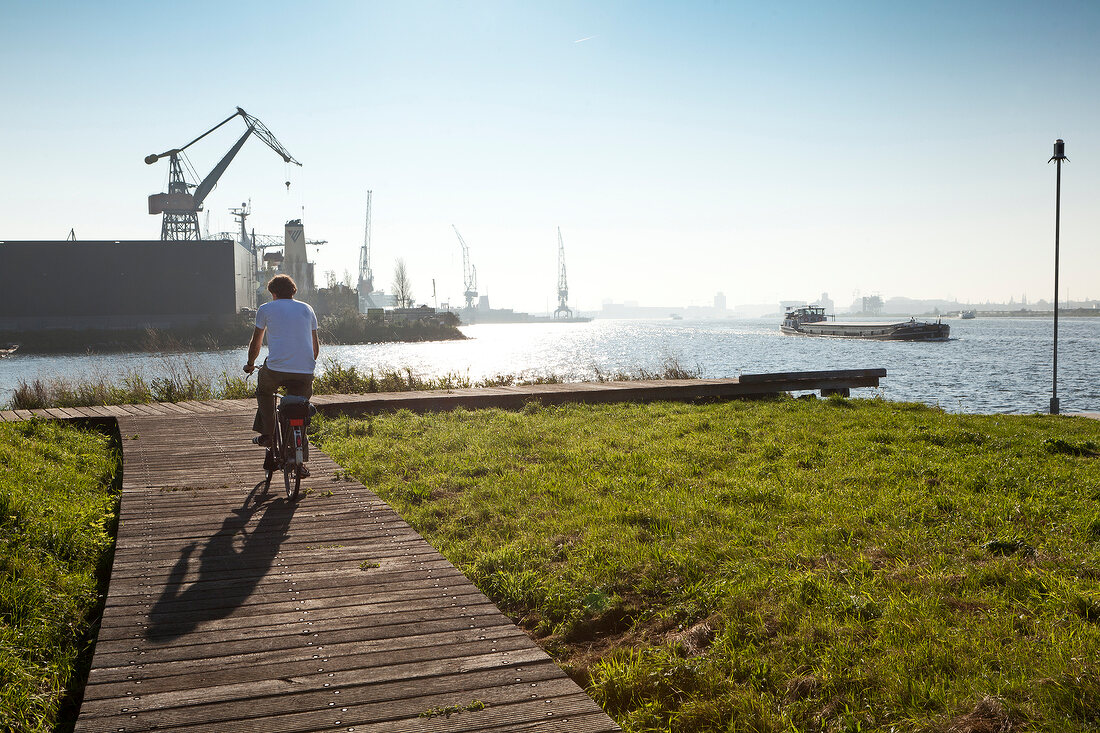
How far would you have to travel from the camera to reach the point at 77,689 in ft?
11.1

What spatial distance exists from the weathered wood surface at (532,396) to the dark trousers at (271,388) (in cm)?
481

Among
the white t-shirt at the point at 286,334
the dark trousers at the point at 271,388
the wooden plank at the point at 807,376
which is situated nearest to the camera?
the white t-shirt at the point at 286,334

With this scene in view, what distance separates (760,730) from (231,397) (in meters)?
11.9

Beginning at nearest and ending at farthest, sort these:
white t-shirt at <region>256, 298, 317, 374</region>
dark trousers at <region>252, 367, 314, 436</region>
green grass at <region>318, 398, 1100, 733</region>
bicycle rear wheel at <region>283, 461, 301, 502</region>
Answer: green grass at <region>318, 398, 1100, 733</region>
bicycle rear wheel at <region>283, 461, 301, 502</region>
white t-shirt at <region>256, 298, 317, 374</region>
dark trousers at <region>252, 367, 314, 436</region>

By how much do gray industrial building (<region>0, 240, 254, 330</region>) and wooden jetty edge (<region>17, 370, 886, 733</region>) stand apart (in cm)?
6928

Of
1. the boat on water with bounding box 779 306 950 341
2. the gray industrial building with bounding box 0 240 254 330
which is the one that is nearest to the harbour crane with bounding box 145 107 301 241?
the gray industrial building with bounding box 0 240 254 330

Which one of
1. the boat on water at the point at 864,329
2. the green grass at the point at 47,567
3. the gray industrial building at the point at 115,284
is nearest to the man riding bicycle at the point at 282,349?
the green grass at the point at 47,567

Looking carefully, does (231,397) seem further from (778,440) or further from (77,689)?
(77,689)

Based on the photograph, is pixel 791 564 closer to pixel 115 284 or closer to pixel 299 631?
pixel 299 631

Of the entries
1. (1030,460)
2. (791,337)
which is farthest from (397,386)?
(791,337)

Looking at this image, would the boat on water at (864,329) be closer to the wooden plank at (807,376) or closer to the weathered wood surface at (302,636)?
the wooden plank at (807,376)

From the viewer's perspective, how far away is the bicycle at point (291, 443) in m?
5.92

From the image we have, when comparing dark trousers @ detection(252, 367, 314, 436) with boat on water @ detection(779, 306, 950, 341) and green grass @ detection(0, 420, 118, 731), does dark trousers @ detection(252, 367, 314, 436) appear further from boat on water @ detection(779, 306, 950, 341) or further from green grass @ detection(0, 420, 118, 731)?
boat on water @ detection(779, 306, 950, 341)

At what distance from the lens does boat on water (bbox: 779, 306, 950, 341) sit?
80.6 meters
